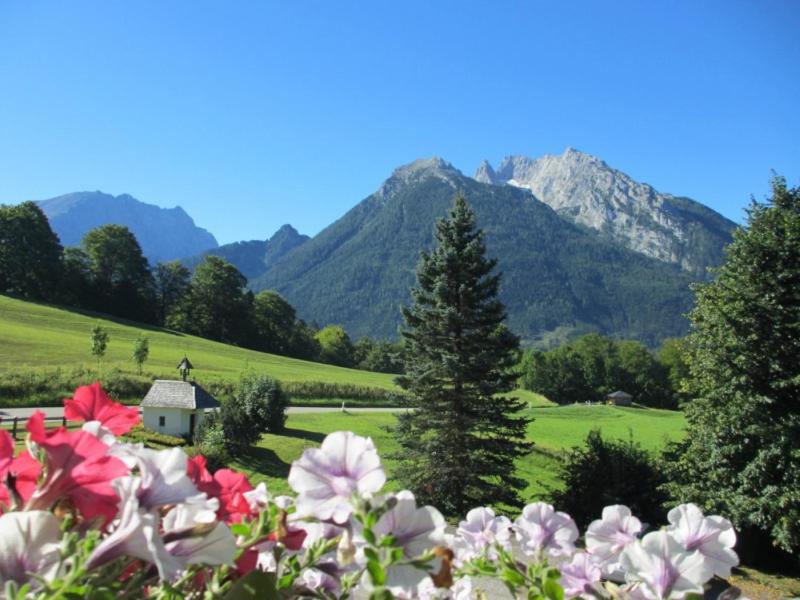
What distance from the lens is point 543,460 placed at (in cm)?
→ 3175

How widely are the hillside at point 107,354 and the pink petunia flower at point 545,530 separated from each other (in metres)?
34.8

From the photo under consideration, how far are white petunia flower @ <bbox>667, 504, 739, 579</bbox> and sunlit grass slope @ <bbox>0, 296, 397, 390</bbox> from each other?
32.8 meters

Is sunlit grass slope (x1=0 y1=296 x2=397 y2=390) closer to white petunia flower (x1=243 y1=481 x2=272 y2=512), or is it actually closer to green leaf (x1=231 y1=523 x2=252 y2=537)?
white petunia flower (x1=243 y1=481 x2=272 y2=512)

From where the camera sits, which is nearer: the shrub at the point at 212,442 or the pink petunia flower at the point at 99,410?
the pink petunia flower at the point at 99,410

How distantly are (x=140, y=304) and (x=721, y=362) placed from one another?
65237 millimetres

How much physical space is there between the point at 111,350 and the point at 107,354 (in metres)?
1.85

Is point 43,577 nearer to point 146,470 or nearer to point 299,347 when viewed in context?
point 146,470

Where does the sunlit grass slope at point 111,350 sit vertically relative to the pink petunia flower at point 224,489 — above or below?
below

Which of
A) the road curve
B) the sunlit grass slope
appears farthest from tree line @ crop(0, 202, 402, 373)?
the road curve

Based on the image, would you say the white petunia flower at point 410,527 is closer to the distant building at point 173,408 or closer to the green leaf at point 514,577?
the green leaf at point 514,577

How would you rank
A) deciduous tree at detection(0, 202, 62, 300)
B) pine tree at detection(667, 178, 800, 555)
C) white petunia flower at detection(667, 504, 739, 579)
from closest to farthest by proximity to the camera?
white petunia flower at detection(667, 504, 739, 579)
pine tree at detection(667, 178, 800, 555)
deciduous tree at detection(0, 202, 62, 300)

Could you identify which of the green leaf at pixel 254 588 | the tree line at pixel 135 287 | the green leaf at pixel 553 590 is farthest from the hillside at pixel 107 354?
the green leaf at pixel 553 590

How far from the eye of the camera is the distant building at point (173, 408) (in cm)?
2511

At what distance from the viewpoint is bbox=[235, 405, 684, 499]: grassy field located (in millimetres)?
23594
